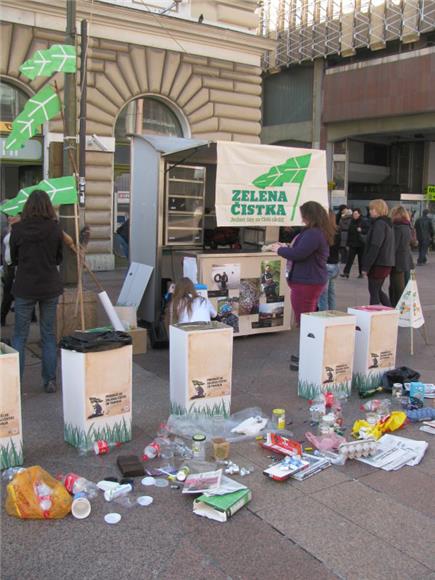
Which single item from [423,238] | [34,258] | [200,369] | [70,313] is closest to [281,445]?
[200,369]

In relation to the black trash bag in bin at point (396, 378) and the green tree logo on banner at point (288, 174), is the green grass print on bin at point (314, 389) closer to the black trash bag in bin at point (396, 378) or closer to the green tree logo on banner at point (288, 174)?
the black trash bag in bin at point (396, 378)

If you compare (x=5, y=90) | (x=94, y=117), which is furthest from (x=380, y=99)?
(x=5, y=90)

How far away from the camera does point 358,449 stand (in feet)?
13.9

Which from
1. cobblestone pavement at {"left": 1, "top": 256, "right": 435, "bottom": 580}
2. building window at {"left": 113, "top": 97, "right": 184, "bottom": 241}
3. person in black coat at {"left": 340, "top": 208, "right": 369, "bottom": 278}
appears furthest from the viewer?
person in black coat at {"left": 340, "top": 208, "right": 369, "bottom": 278}

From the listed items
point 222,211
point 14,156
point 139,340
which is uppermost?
point 14,156

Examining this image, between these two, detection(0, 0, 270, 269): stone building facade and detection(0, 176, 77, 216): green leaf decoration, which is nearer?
detection(0, 176, 77, 216): green leaf decoration

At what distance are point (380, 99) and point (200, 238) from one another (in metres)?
18.4

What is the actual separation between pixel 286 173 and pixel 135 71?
25.4 ft

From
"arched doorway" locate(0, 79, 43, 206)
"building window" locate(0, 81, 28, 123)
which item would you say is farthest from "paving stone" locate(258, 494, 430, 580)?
"building window" locate(0, 81, 28, 123)

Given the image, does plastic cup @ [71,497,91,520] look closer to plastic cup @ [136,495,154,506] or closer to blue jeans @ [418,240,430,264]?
plastic cup @ [136,495,154,506]

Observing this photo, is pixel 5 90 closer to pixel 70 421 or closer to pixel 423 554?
pixel 70 421

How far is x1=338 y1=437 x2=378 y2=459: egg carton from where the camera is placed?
13.8 feet

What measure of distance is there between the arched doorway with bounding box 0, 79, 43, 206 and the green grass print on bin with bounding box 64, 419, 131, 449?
31.7 feet

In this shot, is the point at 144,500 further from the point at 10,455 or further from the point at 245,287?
the point at 245,287
